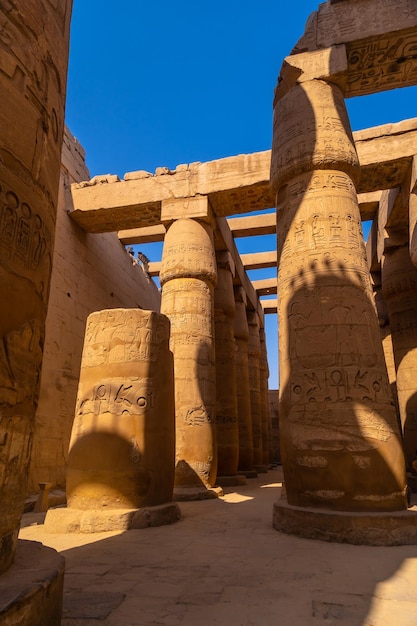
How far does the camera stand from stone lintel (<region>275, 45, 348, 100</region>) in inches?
227

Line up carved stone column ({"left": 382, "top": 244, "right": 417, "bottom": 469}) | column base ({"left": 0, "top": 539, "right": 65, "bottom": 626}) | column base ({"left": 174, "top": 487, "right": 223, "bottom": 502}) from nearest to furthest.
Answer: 1. column base ({"left": 0, "top": 539, "right": 65, "bottom": 626})
2. column base ({"left": 174, "top": 487, "right": 223, "bottom": 502})
3. carved stone column ({"left": 382, "top": 244, "right": 417, "bottom": 469})

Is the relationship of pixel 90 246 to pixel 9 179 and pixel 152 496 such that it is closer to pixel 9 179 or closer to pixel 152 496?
pixel 152 496

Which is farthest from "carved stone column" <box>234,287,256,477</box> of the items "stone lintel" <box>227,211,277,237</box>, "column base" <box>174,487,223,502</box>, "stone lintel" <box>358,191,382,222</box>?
"column base" <box>174,487,223,502</box>

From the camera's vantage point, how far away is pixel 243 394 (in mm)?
12820

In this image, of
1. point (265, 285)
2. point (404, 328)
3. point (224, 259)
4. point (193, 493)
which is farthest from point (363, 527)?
point (265, 285)

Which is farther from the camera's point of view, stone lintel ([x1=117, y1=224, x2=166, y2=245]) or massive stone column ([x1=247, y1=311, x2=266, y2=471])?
massive stone column ([x1=247, y1=311, x2=266, y2=471])

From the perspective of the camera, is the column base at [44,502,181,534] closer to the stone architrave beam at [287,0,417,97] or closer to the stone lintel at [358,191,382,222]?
the stone architrave beam at [287,0,417,97]

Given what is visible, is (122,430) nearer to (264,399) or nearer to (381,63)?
(381,63)

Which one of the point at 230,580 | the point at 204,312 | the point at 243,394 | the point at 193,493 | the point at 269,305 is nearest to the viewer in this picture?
the point at 230,580

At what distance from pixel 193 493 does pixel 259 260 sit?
9.34 metres

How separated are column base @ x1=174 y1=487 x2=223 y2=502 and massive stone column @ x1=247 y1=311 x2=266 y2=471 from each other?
6850 millimetres

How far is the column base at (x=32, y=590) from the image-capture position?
1484 millimetres

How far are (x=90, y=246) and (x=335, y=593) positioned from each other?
1005cm

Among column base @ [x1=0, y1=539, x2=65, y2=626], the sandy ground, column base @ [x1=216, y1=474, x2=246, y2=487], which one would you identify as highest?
column base @ [x1=0, y1=539, x2=65, y2=626]
